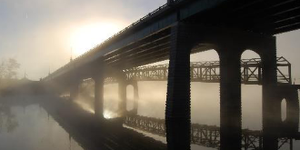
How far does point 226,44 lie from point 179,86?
374 inches

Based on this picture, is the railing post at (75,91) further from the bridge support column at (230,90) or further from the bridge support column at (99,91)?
the bridge support column at (230,90)

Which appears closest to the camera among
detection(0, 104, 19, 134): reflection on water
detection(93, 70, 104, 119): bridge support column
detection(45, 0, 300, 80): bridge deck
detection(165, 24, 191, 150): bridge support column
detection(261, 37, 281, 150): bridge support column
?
detection(45, 0, 300, 80): bridge deck

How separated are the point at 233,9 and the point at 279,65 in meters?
17.5

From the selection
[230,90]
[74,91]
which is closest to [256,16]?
[230,90]

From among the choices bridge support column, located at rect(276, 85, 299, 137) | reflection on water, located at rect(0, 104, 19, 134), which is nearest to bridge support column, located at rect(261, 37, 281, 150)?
bridge support column, located at rect(276, 85, 299, 137)

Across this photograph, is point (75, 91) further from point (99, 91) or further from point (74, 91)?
point (99, 91)

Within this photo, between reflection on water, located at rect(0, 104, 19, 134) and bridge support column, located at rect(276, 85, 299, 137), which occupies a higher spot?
bridge support column, located at rect(276, 85, 299, 137)

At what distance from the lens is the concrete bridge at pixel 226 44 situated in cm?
2617

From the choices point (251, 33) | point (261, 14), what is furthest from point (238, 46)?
point (261, 14)

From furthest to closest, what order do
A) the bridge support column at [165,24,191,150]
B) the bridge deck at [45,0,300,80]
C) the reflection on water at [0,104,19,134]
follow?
the reflection on water at [0,104,19,134]
the bridge support column at [165,24,191,150]
the bridge deck at [45,0,300,80]

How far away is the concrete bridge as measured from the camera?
26172mm

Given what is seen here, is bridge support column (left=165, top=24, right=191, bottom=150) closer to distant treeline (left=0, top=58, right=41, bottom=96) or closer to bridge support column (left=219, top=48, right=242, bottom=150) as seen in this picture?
bridge support column (left=219, top=48, right=242, bottom=150)

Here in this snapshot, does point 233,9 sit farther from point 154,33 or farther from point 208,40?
point 154,33

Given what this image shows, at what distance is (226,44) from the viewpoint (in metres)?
34.2
